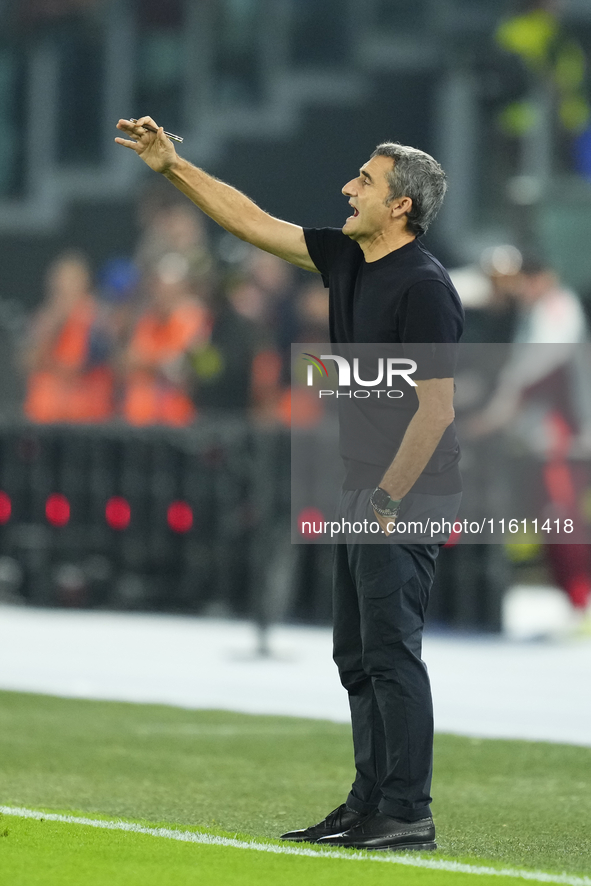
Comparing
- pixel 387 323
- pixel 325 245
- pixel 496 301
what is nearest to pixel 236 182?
pixel 496 301

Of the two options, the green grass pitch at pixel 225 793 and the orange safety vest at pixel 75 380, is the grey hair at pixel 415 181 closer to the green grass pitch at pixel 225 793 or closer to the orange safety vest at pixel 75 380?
the green grass pitch at pixel 225 793

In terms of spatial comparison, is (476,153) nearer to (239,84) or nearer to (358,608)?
(239,84)

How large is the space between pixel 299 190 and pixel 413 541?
13512 millimetres

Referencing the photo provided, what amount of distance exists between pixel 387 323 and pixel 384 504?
0.51 m

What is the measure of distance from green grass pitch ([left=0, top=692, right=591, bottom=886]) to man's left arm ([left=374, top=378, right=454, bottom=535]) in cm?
105

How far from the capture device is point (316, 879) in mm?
4680

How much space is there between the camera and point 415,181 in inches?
203

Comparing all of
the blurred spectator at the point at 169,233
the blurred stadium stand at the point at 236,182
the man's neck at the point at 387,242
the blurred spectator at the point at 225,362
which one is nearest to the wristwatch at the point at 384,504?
the man's neck at the point at 387,242

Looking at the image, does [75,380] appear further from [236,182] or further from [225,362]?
[236,182]

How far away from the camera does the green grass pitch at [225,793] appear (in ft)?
15.8

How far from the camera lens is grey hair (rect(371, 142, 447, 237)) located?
203 inches

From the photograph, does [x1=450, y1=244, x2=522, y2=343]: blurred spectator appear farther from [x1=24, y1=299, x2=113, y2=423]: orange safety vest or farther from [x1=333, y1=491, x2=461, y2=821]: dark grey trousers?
[x1=333, y1=491, x2=461, y2=821]: dark grey trousers

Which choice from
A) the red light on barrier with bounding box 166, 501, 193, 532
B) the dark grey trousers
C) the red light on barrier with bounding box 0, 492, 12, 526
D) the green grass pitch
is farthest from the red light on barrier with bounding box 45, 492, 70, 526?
the dark grey trousers

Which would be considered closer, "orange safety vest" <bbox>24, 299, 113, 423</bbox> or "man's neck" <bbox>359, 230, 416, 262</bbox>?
"man's neck" <bbox>359, 230, 416, 262</bbox>
